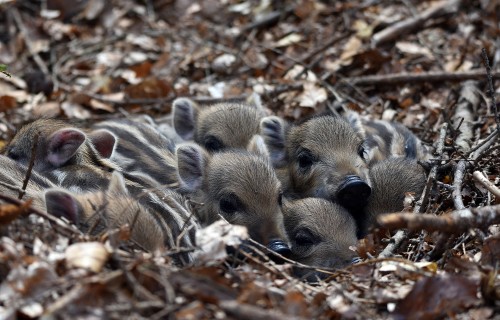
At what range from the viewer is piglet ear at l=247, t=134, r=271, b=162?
4.77 meters

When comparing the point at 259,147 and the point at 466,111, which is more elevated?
the point at 259,147

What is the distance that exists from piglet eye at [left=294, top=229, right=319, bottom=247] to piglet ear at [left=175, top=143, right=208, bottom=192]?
85 cm

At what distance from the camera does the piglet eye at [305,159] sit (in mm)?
4910

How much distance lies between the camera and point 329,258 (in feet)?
13.6

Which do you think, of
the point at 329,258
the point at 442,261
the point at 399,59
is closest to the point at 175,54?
the point at 399,59

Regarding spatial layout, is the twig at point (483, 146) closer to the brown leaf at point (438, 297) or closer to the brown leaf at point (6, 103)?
the brown leaf at point (438, 297)

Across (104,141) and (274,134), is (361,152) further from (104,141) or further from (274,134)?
(104,141)

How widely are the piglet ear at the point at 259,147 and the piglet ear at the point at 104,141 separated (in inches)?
38.4

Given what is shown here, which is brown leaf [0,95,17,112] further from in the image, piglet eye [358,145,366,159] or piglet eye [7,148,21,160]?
piglet eye [358,145,366,159]

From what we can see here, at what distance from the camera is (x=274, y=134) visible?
206 inches

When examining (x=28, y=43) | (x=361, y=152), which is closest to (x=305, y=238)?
(x=361, y=152)

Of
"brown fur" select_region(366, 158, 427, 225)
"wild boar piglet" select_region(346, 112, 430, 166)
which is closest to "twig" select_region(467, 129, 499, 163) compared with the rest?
"brown fur" select_region(366, 158, 427, 225)

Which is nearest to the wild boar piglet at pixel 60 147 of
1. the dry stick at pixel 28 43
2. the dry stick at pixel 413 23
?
the dry stick at pixel 28 43

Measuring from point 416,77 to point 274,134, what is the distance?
1733 mm
